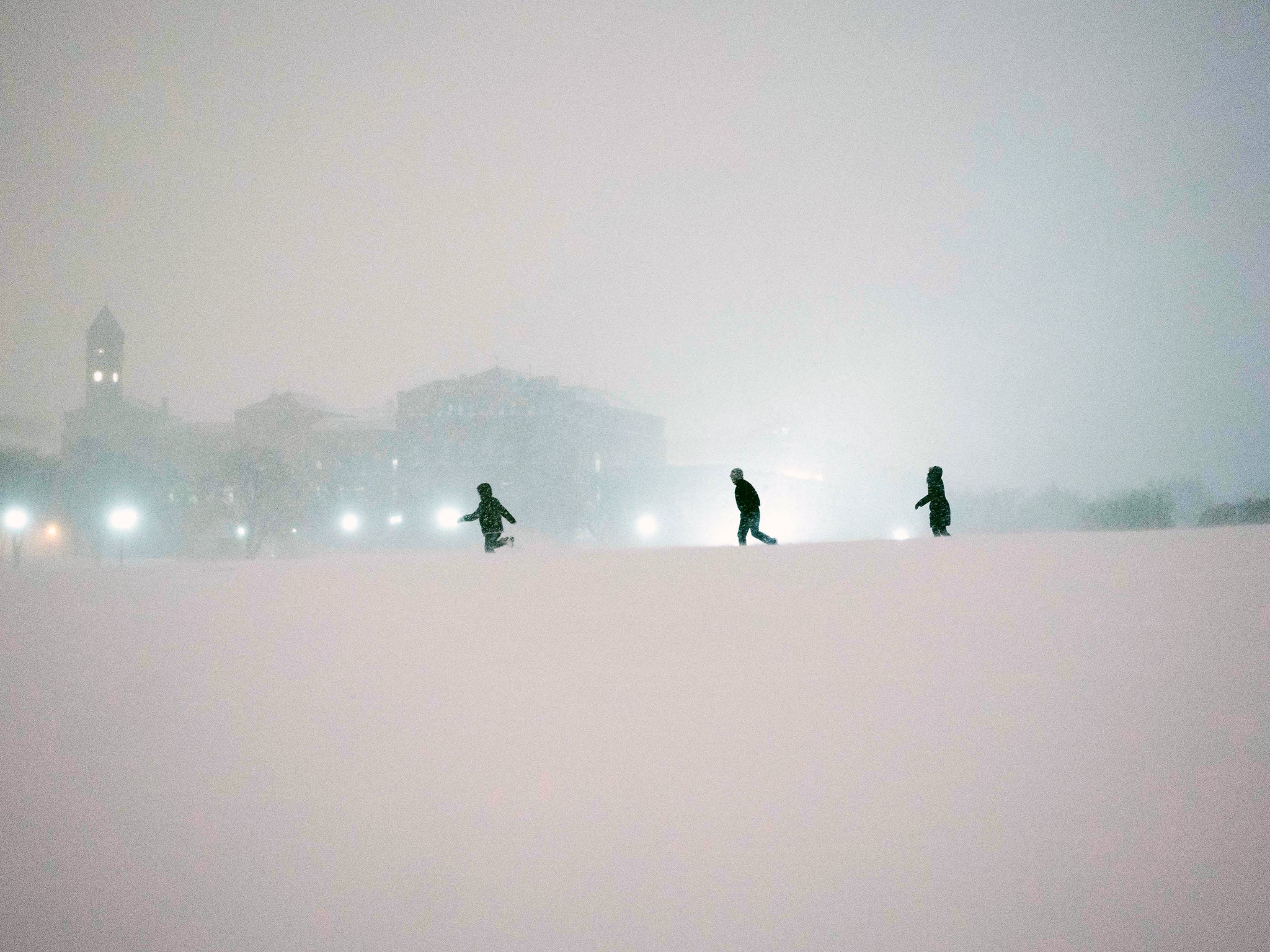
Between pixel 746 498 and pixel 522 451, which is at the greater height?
pixel 522 451

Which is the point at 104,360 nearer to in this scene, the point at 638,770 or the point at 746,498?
the point at 746,498

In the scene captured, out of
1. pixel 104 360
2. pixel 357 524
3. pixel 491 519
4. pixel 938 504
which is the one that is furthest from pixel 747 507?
pixel 104 360

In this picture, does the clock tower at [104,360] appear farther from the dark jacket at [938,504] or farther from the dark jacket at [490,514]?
the dark jacket at [938,504]

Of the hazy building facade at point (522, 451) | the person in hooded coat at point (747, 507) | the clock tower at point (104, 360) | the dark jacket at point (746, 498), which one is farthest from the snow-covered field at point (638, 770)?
the clock tower at point (104, 360)

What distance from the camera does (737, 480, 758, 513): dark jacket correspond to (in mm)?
11859

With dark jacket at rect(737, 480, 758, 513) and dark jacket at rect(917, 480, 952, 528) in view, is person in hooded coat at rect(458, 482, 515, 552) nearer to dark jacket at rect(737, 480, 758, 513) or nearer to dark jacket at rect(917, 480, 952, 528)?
dark jacket at rect(737, 480, 758, 513)

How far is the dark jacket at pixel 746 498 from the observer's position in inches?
467

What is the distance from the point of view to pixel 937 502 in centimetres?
1287

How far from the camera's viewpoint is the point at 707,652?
5125 mm

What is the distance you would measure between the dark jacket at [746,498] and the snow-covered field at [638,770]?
19.7ft

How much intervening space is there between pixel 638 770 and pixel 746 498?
801 centimetres

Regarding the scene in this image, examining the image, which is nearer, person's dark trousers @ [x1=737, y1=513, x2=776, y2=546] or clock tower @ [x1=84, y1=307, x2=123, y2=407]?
person's dark trousers @ [x1=737, y1=513, x2=776, y2=546]

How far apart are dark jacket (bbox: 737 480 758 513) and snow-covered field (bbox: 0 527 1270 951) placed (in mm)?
6015

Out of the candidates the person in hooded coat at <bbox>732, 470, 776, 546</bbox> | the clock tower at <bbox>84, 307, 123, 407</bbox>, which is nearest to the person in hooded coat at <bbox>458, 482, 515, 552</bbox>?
the person in hooded coat at <bbox>732, 470, 776, 546</bbox>
